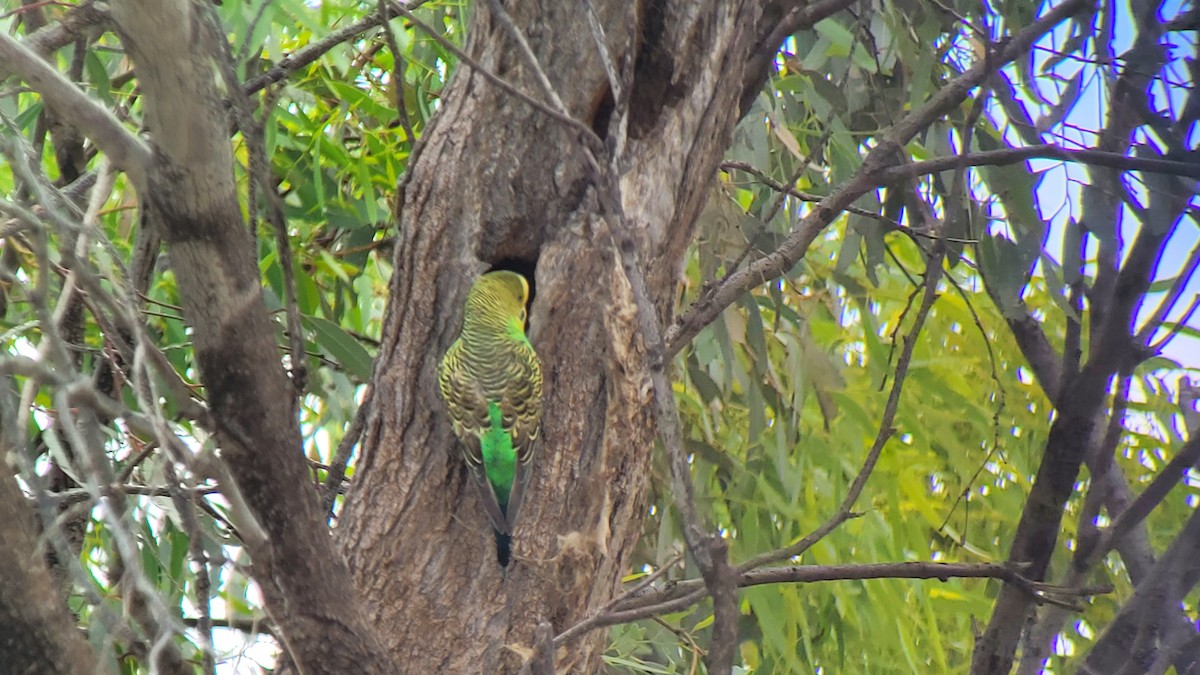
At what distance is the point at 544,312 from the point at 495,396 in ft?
0.42

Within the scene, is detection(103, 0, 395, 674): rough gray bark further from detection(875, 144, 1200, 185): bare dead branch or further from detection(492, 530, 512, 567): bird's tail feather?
detection(875, 144, 1200, 185): bare dead branch

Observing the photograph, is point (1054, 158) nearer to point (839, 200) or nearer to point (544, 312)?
point (839, 200)

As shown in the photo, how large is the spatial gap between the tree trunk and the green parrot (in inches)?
0.8

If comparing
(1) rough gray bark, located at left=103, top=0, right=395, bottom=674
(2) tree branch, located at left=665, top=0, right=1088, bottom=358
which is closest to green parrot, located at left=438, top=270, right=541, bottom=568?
(2) tree branch, located at left=665, top=0, right=1088, bottom=358

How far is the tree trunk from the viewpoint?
54.5 inches

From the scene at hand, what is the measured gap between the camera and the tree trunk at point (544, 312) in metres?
1.38

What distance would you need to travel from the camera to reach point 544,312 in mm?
1471

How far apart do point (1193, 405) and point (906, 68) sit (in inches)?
35.7

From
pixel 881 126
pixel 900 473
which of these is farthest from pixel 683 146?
pixel 900 473

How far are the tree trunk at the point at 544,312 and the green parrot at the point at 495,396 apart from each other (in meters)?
0.02

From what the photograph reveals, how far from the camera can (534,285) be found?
5.10ft

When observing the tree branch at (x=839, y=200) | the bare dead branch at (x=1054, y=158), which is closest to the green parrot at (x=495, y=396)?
the tree branch at (x=839, y=200)

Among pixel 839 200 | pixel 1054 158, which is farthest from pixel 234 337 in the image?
pixel 1054 158

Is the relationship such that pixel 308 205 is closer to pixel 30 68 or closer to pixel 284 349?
pixel 284 349
